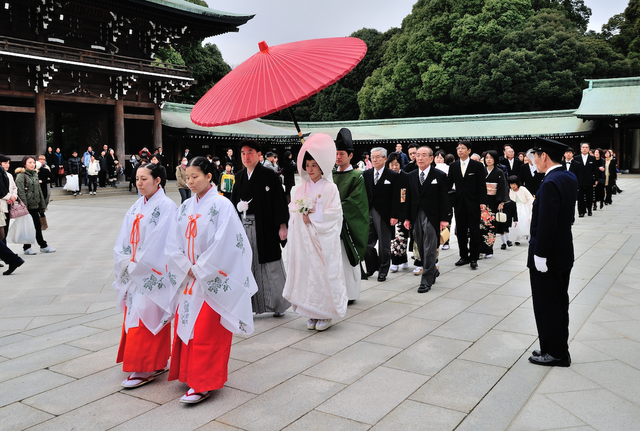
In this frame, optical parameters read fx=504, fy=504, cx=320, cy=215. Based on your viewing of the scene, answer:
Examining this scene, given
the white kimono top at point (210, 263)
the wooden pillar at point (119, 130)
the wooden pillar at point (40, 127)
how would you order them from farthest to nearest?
the wooden pillar at point (119, 130) < the wooden pillar at point (40, 127) < the white kimono top at point (210, 263)

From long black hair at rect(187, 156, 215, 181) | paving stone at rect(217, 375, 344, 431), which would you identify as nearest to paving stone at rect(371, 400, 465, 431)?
paving stone at rect(217, 375, 344, 431)

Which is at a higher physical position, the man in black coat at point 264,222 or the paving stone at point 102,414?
the man in black coat at point 264,222

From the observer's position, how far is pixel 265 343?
4.39m

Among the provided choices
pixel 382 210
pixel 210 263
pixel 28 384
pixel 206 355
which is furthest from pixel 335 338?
pixel 382 210

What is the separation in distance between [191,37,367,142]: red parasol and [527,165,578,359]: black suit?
1816mm

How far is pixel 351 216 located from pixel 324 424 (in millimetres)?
2771

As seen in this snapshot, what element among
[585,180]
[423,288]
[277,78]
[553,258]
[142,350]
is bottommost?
[423,288]

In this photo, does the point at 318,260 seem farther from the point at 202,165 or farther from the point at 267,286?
the point at 202,165

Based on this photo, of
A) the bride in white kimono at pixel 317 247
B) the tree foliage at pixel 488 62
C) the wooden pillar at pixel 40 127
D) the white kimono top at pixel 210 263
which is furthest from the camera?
the tree foliage at pixel 488 62

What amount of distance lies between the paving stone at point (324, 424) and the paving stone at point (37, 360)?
219 cm

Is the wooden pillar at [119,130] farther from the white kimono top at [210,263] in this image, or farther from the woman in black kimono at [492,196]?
the white kimono top at [210,263]

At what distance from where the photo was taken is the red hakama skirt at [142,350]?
11.6ft

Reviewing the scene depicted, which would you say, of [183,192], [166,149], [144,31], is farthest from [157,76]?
[183,192]

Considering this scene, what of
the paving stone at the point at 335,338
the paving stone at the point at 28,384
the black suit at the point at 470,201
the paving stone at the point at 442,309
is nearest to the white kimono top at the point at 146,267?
the paving stone at the point at 28,384
